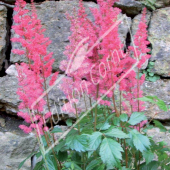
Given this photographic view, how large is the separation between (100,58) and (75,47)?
0.21 meters

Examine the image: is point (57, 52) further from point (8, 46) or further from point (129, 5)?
point (129, 5)

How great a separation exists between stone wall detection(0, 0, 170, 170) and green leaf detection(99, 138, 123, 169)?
1018 mm

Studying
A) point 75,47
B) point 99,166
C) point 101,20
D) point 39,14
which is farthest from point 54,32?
point 99,166

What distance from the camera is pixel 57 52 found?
1.94m

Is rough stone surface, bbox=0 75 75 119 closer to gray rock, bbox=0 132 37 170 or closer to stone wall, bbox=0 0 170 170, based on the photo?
stone wall, bbox=0 0 170 170

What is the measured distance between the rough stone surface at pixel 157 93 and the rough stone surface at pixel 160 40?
96 millimetres

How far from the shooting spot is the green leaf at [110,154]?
847 millimetres

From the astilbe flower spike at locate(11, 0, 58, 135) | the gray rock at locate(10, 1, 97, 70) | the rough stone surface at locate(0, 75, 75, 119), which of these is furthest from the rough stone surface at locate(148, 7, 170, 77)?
the astilbe flower spike at locate(11, 0, 58, 135)

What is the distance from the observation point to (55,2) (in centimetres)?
205

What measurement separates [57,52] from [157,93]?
92cm

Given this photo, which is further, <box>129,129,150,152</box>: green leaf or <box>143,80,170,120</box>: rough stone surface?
<box>143,80,170,120</box>: rough stone surface

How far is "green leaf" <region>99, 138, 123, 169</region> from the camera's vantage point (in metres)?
0.85

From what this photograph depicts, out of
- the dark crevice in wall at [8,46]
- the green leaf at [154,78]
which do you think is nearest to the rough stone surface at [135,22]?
the green leaf at [154,78]

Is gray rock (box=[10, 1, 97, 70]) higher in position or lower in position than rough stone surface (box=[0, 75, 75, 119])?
higher
